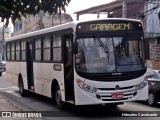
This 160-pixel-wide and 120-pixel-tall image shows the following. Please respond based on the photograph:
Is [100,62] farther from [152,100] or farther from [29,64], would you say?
[29,64]

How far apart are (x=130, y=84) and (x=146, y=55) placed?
1.18 meters

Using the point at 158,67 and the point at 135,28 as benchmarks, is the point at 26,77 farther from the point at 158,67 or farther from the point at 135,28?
the point at 158,67

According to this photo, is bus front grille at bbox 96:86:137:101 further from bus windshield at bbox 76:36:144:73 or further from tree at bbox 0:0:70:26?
tree at bbox 0:0:70:26

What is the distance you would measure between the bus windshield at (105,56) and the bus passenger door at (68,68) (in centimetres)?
71

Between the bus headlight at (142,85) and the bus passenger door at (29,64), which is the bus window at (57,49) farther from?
the bus passenger door at (29,64)

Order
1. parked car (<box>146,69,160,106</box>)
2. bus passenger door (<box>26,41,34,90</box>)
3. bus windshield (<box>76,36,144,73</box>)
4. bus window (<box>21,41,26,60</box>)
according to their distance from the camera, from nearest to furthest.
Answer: bus windshield (<box>76,36,144,73</box>)
parked car (<box>146,69,160,106</box>)
bus passenger door (<box>26,41,34,90</box>)
bus window (<box>21,41,26,60</box>)

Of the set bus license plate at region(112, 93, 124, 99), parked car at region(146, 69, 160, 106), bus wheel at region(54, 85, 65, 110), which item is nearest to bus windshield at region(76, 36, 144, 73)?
bus license plate at region(112, 93, 124, 99)

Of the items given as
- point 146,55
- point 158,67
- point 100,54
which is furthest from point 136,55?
point 158,67

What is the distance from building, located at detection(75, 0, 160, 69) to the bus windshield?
14.4 meters

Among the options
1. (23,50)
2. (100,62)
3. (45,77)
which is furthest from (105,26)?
(23,50)

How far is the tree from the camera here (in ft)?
22.9

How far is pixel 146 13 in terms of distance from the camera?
30734 mm

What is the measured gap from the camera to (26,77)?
17.3 m

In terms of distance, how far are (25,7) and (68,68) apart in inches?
204
